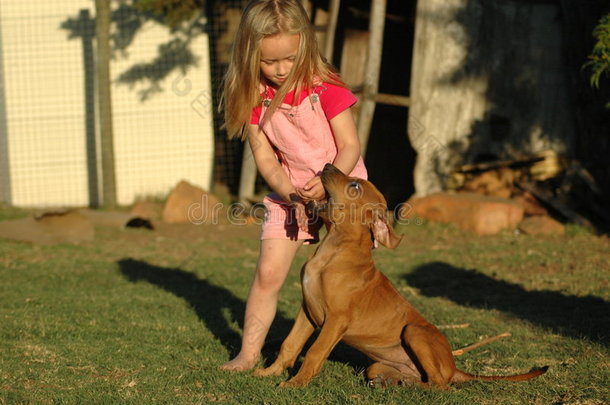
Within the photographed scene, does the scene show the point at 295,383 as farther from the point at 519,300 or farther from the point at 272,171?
the point at 519,300

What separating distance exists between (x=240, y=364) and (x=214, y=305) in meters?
1.84

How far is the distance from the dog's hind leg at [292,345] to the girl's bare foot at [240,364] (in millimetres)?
180

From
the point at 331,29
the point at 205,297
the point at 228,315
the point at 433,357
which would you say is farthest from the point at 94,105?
the point at 433,357

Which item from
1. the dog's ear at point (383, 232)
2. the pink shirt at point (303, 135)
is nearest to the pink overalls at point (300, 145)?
the pink shirt at point (303, 135)

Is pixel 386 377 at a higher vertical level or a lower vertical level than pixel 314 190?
lower

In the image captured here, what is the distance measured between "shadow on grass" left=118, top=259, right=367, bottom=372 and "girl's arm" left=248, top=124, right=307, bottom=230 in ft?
3.19

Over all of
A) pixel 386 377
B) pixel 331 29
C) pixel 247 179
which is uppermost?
pixel 331 29

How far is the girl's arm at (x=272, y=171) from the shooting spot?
15.1 ft

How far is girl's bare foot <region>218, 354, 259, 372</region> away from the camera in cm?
470

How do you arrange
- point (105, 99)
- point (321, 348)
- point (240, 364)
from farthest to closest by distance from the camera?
point (105, 99) → point (240, 364) → point (321, 348)

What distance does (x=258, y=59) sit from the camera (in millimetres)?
4492

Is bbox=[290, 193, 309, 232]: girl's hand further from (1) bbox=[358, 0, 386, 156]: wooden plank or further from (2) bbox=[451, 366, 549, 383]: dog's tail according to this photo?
(1) bbox=[358, 0, 386, 156]: wooden plank

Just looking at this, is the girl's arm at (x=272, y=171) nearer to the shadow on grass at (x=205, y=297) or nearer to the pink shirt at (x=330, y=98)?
the pink shirt at (x=330, y=98)

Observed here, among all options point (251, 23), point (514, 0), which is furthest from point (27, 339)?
point (514, 0)
